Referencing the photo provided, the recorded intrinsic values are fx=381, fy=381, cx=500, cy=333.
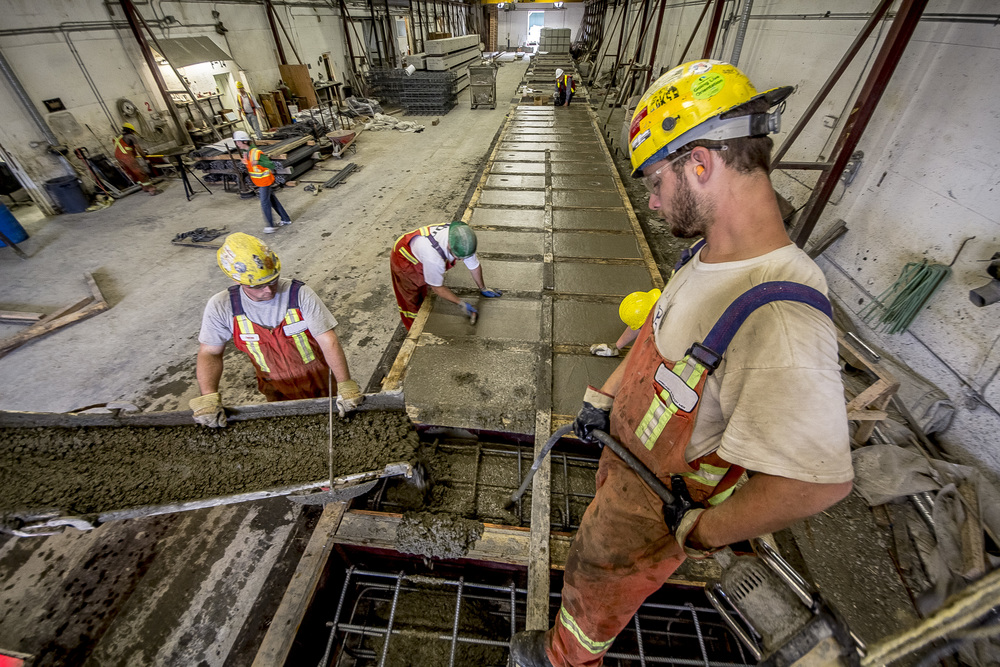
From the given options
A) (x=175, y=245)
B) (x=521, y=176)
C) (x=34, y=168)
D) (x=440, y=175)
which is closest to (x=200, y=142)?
(x=34, y=168)

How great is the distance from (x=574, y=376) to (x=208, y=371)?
8.74ft

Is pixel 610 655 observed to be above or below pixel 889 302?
below

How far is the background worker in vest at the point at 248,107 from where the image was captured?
11.6m

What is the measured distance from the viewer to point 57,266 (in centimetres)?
620

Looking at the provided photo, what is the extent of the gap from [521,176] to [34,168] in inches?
384

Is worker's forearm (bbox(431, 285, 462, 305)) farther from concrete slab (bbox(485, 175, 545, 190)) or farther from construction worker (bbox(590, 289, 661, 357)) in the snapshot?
concrete slab (bbox(485, 175, 545, 190))

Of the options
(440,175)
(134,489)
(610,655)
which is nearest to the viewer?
(610,655)

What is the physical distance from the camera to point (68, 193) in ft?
25.5

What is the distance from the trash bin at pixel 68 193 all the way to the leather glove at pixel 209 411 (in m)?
9.26

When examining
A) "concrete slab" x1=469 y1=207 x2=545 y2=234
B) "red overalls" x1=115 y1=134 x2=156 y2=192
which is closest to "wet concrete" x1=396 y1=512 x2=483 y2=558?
"concrete slab" x1=469 y1=207 x2=545 y2=234

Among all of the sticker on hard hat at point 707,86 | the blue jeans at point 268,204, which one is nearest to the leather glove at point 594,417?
the sticker on hard hat at point 707,86

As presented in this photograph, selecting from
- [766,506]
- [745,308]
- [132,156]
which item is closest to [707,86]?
[745,308]

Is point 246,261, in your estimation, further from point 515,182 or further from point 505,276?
point 515,182

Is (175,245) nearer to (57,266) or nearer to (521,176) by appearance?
(57,266)
